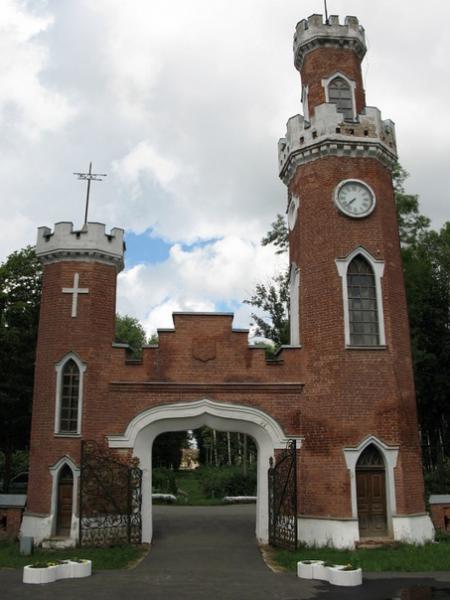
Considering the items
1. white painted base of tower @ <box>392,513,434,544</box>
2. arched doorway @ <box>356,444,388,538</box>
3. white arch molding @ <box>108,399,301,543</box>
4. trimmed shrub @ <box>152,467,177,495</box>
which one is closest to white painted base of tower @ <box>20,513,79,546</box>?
white arch molding @ <box>108,399,301,543</box>

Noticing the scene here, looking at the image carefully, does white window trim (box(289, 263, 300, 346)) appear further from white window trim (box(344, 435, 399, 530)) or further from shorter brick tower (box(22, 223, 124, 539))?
shorter brick tower (box(22, 223, 124, 539))

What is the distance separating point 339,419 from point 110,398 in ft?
18.8

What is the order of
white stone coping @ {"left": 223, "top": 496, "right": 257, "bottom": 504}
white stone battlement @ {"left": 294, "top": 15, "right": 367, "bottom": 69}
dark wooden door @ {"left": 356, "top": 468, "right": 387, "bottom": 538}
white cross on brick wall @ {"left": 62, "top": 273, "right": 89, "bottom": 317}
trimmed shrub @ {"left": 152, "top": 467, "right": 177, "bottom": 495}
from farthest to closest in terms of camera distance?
1. trimmed shrub @ {"left": 152, "top": 467, "right": 177, "bottom": 495}
2. white stone coping @ {"left": 223, "top": 496, "right": 257, "bottom": 504}
3. white stone battlement @ {"left": 294, "top": 15, "right": 367, "bottom": 69}
4. white cross on brick wall @ {"left": 62, "top": 273, "right": 89, "bottom": 317}
5. dark wooden door @ {"left": 356, "top": 468, "right": 387, "bottom": 538}

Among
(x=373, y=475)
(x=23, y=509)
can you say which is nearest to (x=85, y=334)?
(x=23, y=509)

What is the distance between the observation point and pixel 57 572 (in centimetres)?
975

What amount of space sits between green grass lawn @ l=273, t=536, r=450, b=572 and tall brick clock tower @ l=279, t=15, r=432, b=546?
524mm

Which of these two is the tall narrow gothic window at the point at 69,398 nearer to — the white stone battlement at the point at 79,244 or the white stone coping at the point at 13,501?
the white stone coping at the point at 13,501

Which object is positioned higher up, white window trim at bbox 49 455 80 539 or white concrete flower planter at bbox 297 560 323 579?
white window trim at bbox 49 455 80 539

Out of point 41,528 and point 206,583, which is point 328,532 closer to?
point 206,583

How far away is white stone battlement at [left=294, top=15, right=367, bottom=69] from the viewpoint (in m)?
17.1

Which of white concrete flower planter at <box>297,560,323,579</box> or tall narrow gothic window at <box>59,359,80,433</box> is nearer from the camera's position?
white concrete flower planter at <box>297,560,323,579</box>

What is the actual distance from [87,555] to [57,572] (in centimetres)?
219

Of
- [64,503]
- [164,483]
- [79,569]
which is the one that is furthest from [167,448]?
[79,569]

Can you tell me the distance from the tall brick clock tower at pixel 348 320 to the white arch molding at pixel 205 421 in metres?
0.95
